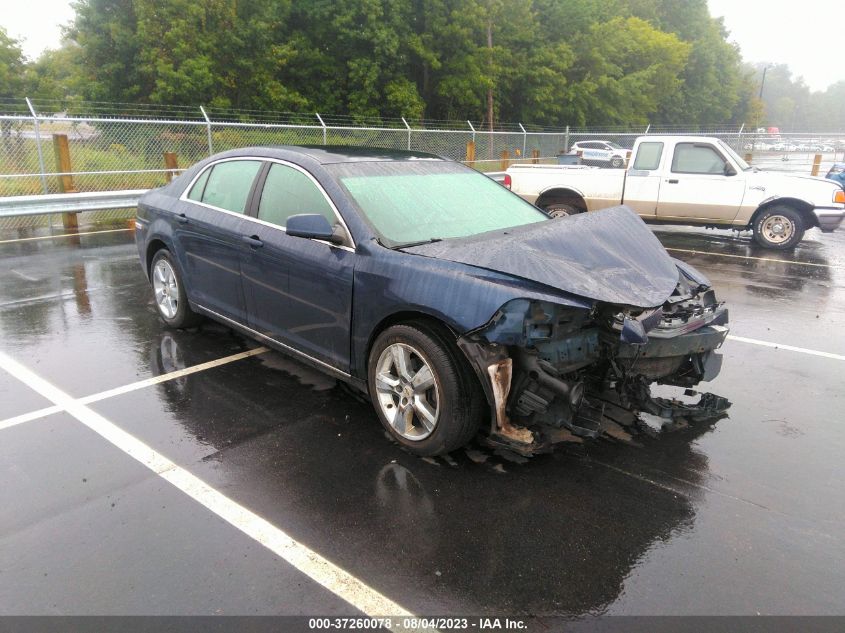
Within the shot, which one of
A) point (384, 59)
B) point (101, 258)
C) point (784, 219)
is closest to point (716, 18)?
point (384, 59)

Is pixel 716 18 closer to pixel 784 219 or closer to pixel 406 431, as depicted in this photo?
pixel 784 219

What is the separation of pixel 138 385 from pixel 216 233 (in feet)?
4.22

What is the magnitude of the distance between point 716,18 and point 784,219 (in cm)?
8682

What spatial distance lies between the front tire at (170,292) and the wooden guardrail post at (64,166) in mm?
7626

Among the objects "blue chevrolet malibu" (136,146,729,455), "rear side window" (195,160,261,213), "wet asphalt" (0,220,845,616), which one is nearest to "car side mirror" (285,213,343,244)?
"blue chevrolet malibu" (136,146,729,455)

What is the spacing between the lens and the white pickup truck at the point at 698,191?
10.4 meters

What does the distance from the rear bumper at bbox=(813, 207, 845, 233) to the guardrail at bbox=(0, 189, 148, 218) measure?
36.8ft

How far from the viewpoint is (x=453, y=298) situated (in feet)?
11.0

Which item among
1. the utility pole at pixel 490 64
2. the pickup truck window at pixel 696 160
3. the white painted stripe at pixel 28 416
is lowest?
the white painted stripe at pixel 28 416

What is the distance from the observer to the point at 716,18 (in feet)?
269

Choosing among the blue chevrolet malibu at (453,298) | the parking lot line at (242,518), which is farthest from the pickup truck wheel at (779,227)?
the parking lot line at (242,518)

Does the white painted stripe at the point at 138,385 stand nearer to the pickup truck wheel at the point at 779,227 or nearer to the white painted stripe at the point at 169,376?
the white painted stripe at the point at 169,376

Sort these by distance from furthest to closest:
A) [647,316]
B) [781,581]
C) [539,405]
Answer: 1. [647,316]
2. [539,405]
3. [781,581]

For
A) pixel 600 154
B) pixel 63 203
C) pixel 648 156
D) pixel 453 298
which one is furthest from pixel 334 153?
pixel 600 154
